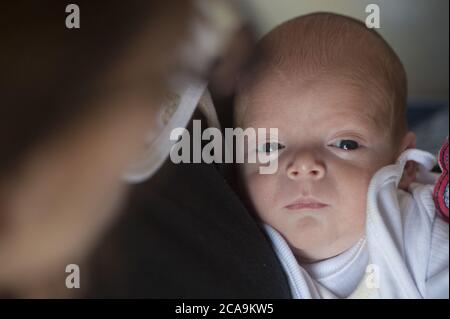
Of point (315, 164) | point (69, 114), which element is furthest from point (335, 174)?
point (69, 114)

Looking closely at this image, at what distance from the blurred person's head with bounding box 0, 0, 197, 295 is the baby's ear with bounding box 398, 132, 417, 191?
0.33 m

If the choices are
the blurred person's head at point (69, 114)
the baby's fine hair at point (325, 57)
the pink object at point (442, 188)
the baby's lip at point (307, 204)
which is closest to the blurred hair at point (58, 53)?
the blurred person's head at point (69, 114)

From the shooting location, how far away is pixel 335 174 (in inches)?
27.3

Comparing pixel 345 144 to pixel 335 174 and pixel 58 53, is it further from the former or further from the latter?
pixel 58 53

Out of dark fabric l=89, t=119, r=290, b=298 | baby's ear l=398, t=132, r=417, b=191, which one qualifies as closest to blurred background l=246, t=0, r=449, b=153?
baby's ear l=398, t=132, r=417, b=191

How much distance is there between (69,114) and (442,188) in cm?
47

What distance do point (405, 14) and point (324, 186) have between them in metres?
0.26

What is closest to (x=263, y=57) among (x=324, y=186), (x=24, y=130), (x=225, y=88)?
(x=225, y=88)

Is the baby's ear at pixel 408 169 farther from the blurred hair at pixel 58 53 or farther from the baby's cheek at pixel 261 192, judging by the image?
the blurred hair at pixel 58 53

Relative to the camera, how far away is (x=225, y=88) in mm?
712

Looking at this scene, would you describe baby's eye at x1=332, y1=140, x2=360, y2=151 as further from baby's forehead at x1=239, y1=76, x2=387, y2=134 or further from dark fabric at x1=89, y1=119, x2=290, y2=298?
dark fabric at x1=89, y1=119, x2=290, y2=298

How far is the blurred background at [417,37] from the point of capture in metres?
0.71

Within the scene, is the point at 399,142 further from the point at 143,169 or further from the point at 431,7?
the point at 143,169

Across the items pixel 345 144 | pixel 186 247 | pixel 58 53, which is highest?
pixel 58 53
